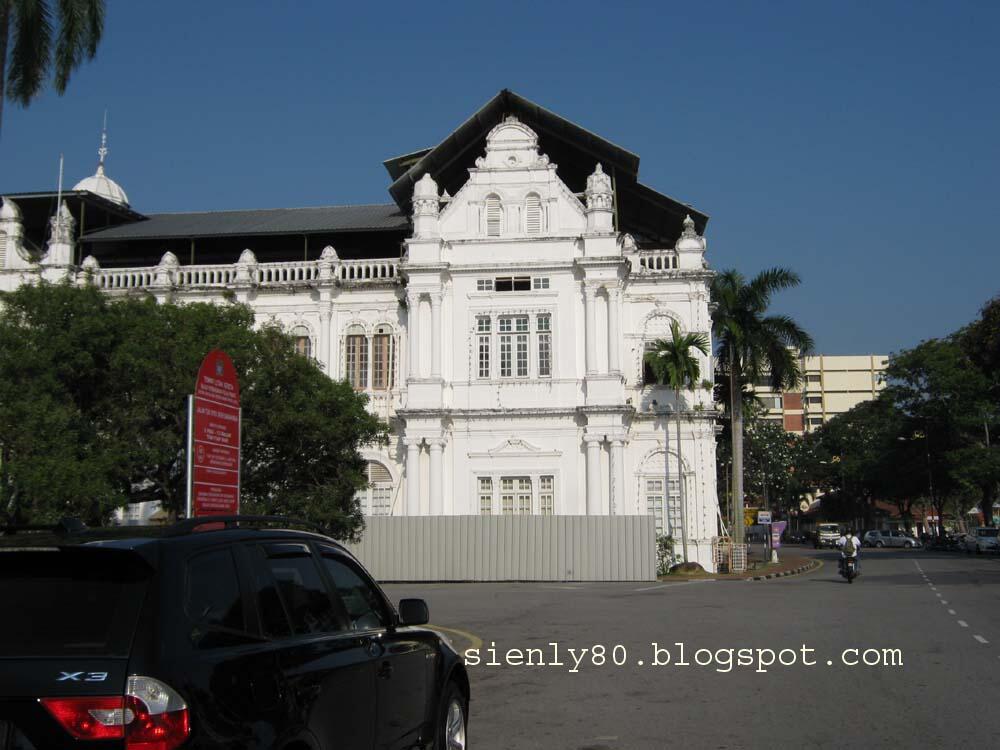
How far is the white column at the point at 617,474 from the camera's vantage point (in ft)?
125

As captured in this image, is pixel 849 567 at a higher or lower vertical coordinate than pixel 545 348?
lower

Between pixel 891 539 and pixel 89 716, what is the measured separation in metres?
83.5

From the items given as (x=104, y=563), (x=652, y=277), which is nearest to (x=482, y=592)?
(x=652, y=277)

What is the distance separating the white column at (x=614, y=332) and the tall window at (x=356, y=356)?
373 inches

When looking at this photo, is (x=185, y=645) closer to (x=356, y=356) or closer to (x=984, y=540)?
(x=356, y=356)

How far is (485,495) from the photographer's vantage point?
129ft

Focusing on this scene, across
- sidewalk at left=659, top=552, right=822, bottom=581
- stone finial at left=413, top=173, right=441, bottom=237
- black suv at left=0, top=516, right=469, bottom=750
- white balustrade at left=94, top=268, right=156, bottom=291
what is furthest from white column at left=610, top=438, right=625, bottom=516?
black suv at left=0, top=516, right=469, bottom=750

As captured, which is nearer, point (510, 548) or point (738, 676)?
point (738, 676)

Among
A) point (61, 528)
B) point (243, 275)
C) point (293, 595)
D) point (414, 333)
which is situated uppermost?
point (243, 275)

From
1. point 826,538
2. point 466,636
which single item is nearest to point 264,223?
point 466,636

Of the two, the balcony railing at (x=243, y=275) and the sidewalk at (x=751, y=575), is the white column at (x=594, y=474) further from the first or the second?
the balcony railing at (x=243, y=275)

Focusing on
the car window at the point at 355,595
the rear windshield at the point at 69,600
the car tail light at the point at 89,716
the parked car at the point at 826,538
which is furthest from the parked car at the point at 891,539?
the car tail light at the point at 89,716

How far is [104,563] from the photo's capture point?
468 cm

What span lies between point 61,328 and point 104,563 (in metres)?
21.8
